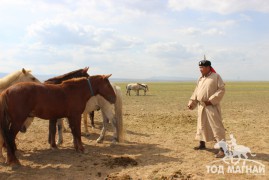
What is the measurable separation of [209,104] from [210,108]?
4.1 inches

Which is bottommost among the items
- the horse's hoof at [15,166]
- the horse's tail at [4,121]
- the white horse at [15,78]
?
the horse's hoof at [15,166]

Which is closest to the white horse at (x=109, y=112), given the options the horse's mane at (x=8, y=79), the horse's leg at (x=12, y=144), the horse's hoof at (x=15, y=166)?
the horse's mane at (x=8, y=79)

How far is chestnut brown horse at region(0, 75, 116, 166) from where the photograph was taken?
604 cm

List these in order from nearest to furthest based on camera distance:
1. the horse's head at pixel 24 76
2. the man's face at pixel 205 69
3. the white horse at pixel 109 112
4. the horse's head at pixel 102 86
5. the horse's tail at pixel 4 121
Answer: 1. the horse's tail at pixel 4 121
2. the man's face at pixel 205 69
3. the horse's head at pixel 102 86
4. the horse's head at pixel 24 76
5. the white horse at pixel 109 112

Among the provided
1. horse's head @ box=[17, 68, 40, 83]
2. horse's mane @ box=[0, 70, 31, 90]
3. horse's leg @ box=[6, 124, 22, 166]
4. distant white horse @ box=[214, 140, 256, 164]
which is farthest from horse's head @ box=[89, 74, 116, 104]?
distant white horse @ box=[214, 140, 256, 164]

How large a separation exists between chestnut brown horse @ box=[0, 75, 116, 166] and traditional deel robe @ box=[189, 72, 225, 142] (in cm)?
230

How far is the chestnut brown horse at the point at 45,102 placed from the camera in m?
6.04

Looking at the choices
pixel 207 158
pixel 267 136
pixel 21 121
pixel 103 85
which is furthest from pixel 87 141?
pixel 267 136

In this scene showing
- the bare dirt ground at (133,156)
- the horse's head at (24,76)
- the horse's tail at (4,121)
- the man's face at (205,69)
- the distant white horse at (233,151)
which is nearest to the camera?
the bare dirt ground at (133,156)

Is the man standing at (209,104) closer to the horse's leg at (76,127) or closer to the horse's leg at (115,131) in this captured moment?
the horse's leg at (115,131)

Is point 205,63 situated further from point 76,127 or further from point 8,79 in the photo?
point 8,79

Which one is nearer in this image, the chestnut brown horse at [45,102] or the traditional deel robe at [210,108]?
the chestnut brown horse at [45,102]

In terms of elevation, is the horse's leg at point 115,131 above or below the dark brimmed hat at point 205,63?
below

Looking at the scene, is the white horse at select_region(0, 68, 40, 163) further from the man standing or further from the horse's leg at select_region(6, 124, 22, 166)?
the man standing
